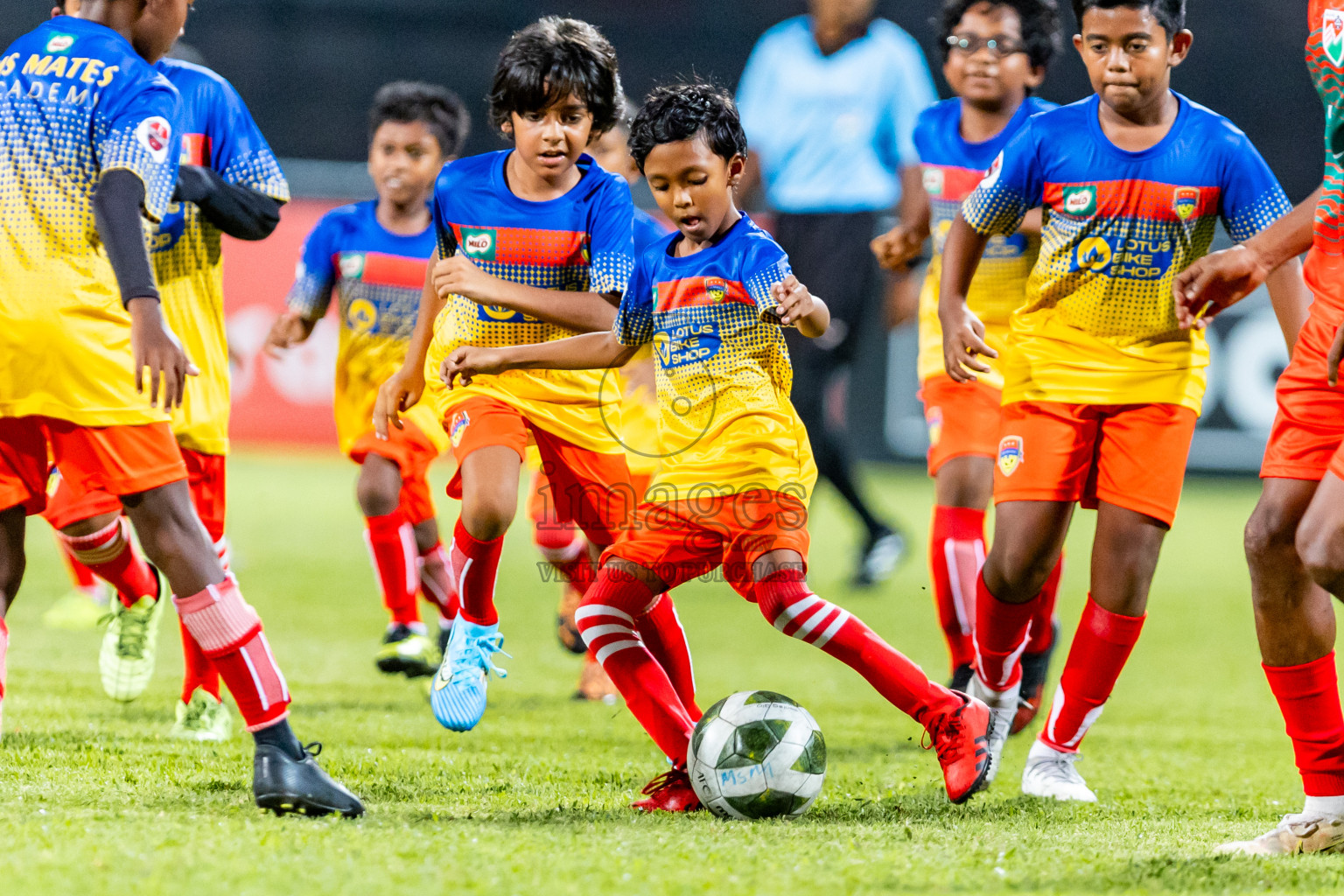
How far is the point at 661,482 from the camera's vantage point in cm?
362

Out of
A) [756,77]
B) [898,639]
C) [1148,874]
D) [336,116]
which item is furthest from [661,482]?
[336,116]

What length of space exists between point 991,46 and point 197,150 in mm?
2607

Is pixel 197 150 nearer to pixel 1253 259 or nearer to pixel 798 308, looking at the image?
pixel 798 308

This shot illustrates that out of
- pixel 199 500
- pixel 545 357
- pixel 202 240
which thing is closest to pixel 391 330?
pixel 202 240

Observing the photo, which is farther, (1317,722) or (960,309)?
(960,309)

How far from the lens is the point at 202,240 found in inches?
176

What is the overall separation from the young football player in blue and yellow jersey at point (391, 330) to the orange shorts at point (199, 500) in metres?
1.06

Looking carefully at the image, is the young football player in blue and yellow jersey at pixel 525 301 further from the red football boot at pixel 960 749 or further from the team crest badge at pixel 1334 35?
the team crest badge at pixel 1334 35

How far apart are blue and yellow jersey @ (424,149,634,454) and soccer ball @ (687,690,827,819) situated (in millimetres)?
1146

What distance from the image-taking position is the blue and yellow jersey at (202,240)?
4.35 m

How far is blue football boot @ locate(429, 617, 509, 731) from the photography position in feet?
12.8

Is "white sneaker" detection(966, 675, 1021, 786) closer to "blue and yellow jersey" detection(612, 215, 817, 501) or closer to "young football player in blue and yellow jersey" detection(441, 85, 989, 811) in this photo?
"young football player in blue and yellow jersey" detection(441, 85, 989, 811)

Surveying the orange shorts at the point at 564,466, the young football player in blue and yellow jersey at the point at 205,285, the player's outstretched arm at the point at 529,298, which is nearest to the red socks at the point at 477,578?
the orange shorts at the point at 564,466

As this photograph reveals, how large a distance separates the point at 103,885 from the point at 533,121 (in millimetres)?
2359
